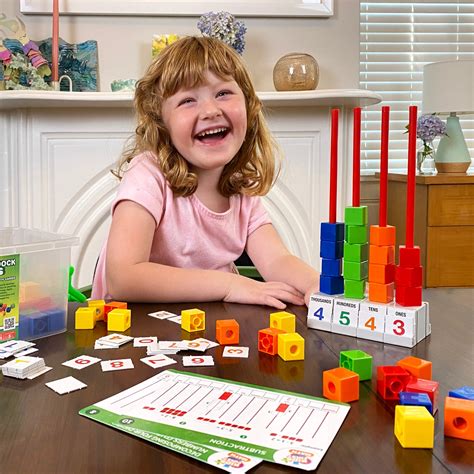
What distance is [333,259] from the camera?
95cm

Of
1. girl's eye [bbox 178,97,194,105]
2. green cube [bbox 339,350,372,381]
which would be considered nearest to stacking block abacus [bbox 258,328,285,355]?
green cube [bbox 339,350,372,381]

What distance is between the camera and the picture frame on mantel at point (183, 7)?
94.3 inches

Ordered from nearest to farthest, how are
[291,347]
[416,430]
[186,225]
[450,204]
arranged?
[416,430] → [291,347] → [186,225] → [450,204]

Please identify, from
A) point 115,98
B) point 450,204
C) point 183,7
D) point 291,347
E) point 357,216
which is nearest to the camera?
point 291,347

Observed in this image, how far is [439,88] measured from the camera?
9.29ft

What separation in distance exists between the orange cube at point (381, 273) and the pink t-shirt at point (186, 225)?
2.04 ft

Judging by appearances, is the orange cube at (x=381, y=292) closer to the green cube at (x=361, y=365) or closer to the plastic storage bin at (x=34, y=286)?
the green cube at (x=361, y=365)

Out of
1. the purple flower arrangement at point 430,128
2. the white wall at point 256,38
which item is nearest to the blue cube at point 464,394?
the white wall at point 256,38

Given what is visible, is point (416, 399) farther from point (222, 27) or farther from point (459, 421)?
point (222, 27)

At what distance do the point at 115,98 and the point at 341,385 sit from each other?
1786mm

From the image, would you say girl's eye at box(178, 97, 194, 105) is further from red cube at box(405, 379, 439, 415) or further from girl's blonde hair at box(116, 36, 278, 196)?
red cube at box(405, 379, 439, 415)

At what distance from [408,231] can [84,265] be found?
1.85 meters

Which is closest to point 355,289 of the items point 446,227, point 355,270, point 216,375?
point 355,270

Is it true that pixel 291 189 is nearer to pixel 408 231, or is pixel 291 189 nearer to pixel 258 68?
pixel 258 68
